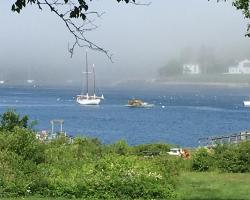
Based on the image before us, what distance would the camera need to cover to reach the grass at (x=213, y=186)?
18578mm

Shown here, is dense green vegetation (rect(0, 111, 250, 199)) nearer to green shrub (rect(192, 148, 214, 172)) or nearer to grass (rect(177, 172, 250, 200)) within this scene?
grass (rect(177, 172, 250, 200))

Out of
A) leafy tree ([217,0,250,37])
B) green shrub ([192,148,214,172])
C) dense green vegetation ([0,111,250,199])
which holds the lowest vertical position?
green shrub ([192,148,214,172])

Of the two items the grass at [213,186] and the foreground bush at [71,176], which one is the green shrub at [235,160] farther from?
the foreground bush at [71,176]

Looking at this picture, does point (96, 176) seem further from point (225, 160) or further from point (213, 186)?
point (225, 160)

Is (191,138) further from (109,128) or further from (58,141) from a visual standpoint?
(58,141)

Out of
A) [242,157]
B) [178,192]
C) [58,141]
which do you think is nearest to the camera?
[178,192]

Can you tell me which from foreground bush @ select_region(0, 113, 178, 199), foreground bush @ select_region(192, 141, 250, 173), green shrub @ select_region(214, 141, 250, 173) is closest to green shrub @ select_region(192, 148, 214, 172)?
foreground bush @ select_region(192, 141, 250, 173)

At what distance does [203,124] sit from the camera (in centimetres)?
13112

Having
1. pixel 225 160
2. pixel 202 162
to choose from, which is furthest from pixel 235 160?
pixel 202 162

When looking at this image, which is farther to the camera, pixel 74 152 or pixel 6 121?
pixel 6 121

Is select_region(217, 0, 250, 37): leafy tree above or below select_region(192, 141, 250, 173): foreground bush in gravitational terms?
above

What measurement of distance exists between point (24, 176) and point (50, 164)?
3280 mm

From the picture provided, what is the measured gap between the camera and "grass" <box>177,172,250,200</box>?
18.6 meters

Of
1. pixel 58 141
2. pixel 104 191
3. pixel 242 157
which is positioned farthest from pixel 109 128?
pixel 104 191
